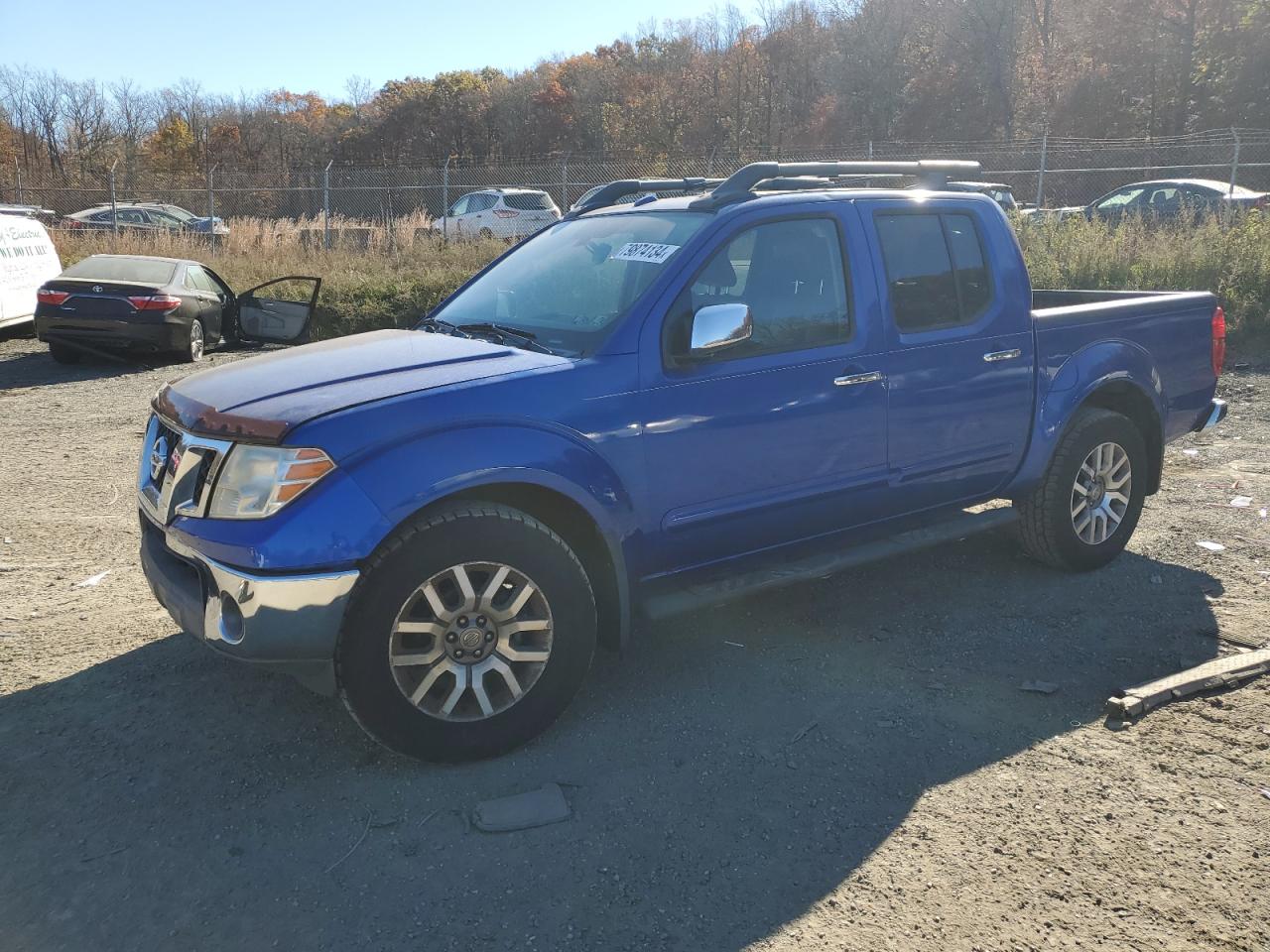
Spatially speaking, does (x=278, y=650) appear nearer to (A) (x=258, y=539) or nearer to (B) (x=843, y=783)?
(A) (x=258, y=539)

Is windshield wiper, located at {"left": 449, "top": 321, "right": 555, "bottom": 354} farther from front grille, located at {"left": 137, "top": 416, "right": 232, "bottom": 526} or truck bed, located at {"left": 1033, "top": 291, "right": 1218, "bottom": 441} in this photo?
truck bed, located at {"left": 1033, "top": 291, "right": 1218, "bottom": 441}

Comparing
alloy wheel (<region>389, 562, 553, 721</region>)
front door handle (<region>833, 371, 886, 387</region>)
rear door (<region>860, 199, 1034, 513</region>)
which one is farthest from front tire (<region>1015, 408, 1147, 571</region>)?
alloy wheel (<region>389, 562, 553, 721</region>)

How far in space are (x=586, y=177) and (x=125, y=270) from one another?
14.7 m

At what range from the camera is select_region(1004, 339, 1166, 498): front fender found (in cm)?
490

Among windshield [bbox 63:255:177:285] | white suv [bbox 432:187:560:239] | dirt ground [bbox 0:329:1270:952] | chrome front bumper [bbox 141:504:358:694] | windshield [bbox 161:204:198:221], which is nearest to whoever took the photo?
dirt ground [bbox 0:329:1270:952]

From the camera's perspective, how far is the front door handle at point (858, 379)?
13.6ft

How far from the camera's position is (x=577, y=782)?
339cm

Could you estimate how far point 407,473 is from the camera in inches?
126

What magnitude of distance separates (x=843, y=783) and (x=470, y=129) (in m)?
58.5

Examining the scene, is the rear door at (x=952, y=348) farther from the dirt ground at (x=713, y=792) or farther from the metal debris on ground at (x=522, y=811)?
the metal debris on ground at (x=522, y=811)

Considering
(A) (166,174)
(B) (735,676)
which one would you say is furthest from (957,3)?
(B) (735,676)

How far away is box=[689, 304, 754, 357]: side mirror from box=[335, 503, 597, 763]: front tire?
0.88m

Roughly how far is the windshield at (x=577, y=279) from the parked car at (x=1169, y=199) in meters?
14.7

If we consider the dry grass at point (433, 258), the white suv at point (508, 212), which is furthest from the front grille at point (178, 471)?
the white suv at point (508, 212)
